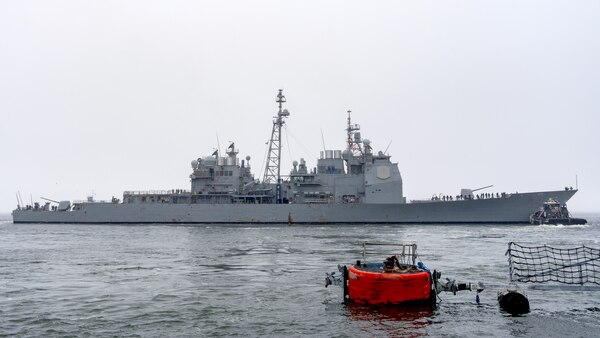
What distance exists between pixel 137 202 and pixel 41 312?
47.1 m

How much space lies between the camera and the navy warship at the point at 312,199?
177ft

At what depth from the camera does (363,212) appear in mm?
53938

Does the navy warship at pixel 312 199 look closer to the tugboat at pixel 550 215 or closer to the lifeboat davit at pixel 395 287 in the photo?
the tugboat at pixel 550 215

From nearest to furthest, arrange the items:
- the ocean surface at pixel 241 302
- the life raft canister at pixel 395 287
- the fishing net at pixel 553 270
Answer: the ocean surface at pixel 241 302
the life raft canister at pixel 395 287
the fishing net at pixel 553 270

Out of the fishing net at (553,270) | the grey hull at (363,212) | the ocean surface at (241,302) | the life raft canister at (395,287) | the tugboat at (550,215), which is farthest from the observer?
the tugboat at (550,215)

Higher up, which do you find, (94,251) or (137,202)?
(137,202)

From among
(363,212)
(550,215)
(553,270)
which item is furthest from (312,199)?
(553,270)

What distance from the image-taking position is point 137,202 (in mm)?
58719

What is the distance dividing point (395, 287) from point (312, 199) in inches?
1673

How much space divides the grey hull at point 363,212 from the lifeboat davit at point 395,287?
4040 cm

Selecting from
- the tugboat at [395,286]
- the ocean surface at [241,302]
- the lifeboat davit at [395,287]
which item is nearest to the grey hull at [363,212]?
the ocean surface at [241,302]

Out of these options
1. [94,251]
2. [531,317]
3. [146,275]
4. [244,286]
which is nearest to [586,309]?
[531,317]

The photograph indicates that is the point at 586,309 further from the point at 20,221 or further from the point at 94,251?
the point at 20,221

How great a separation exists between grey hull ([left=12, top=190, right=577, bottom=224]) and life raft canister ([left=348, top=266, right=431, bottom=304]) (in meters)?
40.5
